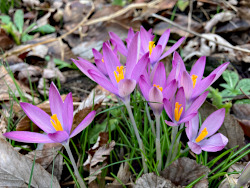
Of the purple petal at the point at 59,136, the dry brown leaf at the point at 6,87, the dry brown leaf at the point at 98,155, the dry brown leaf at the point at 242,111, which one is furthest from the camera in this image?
the dry brown leaf at the point at 6,87

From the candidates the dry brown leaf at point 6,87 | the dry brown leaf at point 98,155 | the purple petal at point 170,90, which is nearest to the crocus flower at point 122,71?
the purple petal at point 170,90

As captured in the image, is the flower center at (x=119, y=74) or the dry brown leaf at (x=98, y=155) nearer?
the flower center at (x=119, y=74)

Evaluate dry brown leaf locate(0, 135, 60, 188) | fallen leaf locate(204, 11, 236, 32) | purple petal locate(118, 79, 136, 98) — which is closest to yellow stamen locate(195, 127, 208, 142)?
purple petal locate(118, 79, 136, 98)

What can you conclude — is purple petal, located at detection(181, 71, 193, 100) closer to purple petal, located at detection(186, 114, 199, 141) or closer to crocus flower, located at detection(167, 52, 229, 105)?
crocus flower, located at detection(167, 52, 229, 105)

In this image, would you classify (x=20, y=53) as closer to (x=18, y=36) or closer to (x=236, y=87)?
(x=18, y=36)

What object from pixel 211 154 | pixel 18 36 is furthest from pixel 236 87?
pixel 18 36

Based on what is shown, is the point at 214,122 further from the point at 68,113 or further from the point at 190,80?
the point at 68,113

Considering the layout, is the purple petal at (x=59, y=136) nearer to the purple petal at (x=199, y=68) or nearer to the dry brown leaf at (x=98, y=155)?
the dry brown leaf at (x=98, y=155)
